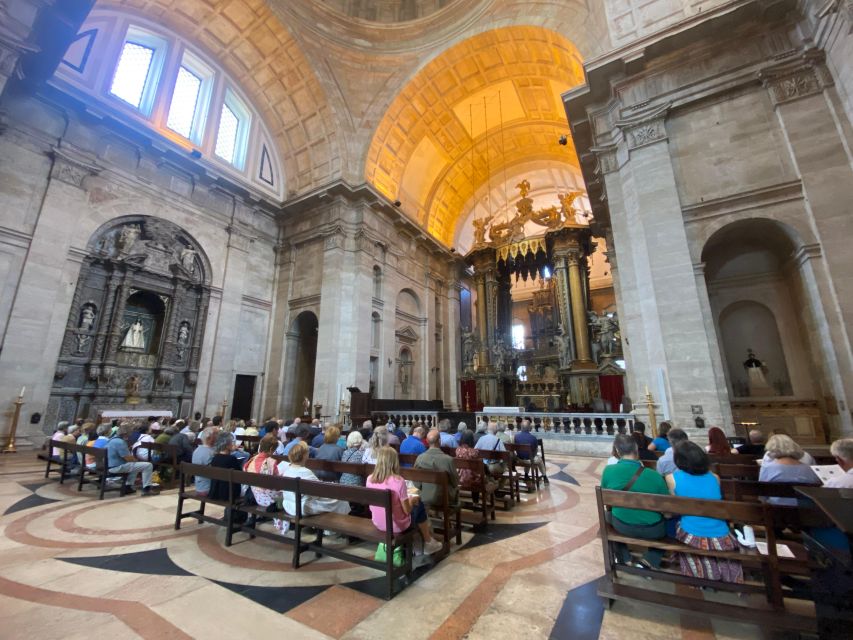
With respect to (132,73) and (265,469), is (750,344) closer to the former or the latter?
(265,469)

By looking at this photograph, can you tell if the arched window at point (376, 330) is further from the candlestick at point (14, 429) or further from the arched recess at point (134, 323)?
the candlestick at point (14, 429)

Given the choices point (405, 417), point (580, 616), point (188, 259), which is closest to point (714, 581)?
point (580, 616)

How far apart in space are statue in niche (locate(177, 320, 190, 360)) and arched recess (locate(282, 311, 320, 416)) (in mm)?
3547

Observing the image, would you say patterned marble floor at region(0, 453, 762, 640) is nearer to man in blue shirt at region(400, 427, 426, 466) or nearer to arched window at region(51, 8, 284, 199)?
man in blue shirt at region(400, 427, 426, 466)

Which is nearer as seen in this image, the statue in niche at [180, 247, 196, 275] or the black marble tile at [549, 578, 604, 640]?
the black marble tile at [549, 578, 604, 640]

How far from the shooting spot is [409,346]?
17.5 m

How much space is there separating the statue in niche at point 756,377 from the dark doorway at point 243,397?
15448mm

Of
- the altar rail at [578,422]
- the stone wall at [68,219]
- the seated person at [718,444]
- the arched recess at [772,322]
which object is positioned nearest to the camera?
the seated person at [718,444]

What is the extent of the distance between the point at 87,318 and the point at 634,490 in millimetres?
13333

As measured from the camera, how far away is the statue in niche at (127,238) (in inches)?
425

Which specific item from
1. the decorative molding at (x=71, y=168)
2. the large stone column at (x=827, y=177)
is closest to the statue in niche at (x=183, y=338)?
the decorative molding at (x=71, y=168)

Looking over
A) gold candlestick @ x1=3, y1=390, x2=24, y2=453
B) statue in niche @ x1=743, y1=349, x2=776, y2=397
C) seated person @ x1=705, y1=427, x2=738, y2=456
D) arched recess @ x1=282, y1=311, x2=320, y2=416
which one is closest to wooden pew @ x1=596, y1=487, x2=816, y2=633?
seated person @ x1=705, y1=427, x2=738, y2=456

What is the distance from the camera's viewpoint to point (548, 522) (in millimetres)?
4062

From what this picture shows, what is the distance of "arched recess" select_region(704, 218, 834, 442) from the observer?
23.2 ft
